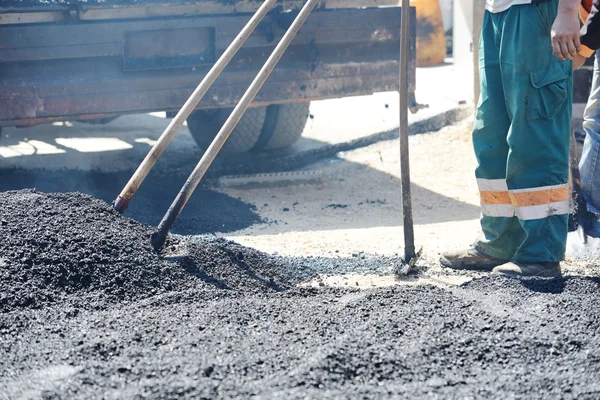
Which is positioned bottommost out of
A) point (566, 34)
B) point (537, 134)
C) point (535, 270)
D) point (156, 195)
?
point (156, 195)

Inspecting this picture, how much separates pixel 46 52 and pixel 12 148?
2.55 metres

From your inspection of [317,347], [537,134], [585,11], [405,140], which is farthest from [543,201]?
[317,347]

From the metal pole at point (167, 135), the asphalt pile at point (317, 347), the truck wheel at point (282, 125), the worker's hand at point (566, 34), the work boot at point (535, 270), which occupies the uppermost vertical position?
the worker's hand at point (566, 34)

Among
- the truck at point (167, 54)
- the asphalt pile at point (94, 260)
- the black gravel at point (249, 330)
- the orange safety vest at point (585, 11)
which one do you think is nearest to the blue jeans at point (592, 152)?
the orange safety vest at point (585, 11)

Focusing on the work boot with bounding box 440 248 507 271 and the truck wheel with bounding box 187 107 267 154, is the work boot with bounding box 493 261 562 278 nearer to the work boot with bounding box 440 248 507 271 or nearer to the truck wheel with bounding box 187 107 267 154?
the work boot with bounding box 440 248 507 271

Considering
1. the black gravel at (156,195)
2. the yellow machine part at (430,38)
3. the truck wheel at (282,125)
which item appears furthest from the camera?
the yellow machine part at (430,38)

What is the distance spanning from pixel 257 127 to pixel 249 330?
13.7 ft

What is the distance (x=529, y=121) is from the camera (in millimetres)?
3557

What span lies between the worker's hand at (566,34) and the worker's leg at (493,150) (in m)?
0.31

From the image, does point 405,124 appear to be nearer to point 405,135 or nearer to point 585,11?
point 405,135

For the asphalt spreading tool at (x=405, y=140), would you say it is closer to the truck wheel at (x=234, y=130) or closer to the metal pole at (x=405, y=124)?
the metal pole at (x=405, y=124)

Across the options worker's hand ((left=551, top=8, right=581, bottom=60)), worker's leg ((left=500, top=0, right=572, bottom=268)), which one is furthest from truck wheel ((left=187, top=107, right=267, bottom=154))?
worker's hand ((left=551, top=8, right=581, bottom=60))

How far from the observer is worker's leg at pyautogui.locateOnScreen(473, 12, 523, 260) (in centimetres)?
375

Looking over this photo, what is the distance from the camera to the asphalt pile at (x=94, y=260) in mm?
3441
